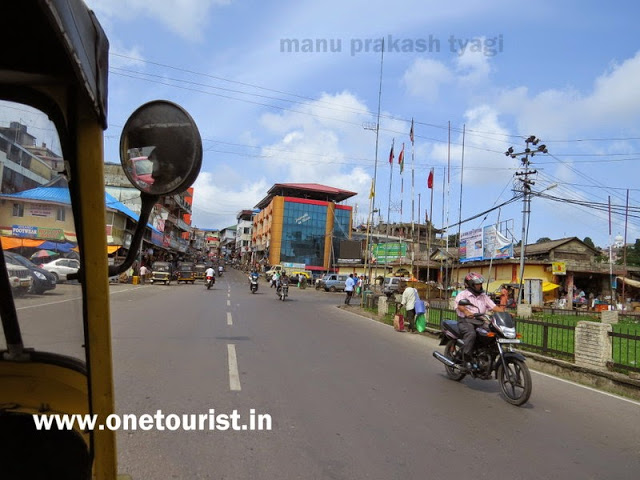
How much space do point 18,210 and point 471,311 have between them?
634cm

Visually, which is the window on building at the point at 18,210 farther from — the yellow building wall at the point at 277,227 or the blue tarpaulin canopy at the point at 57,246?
the yellow building wall at the point at 277,227

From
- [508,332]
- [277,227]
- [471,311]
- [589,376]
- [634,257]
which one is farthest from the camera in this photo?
[277,227]

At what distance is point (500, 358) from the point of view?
21.0ft

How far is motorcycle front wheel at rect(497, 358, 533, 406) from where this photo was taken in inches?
236

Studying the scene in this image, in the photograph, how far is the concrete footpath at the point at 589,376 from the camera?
7.53m

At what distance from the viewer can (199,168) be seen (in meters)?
1.58

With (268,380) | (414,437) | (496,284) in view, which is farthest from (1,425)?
(496,284)

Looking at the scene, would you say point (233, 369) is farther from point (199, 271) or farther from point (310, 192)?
point (310, 192)

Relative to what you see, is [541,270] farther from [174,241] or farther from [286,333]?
[174,241]

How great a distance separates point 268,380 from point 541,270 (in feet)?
102

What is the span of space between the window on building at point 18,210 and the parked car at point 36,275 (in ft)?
0.66

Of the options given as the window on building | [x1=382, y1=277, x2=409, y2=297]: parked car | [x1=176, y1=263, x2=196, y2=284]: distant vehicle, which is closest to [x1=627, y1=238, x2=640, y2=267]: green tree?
[x1=382, y1=277, x2=409, y2=297]: parked car

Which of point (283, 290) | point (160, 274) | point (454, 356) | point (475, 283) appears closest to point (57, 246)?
point (475, 283)

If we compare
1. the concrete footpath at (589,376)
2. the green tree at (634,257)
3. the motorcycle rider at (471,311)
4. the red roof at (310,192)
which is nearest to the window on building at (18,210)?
the motorcycle rider at (471,311)
